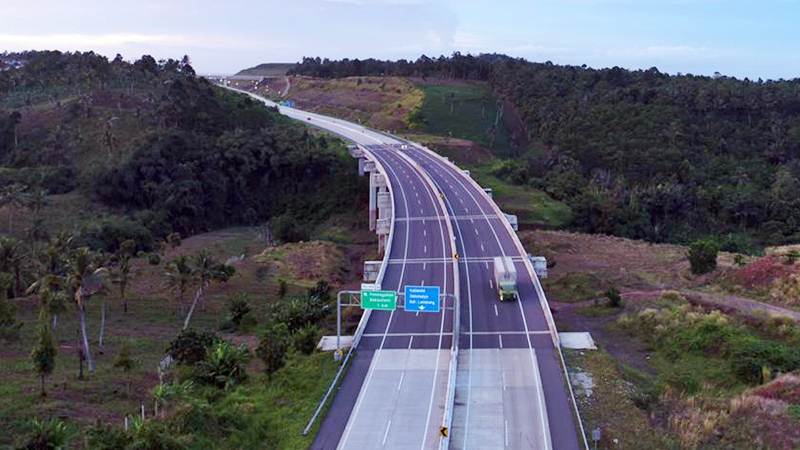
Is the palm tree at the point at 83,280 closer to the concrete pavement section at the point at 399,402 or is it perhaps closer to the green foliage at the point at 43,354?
the green foliage at the point at 43,354

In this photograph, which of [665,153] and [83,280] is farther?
[665,153]

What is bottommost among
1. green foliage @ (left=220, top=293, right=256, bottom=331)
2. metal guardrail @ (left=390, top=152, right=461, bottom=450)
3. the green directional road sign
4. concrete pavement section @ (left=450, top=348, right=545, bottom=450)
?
green foliage @ (left=220, top=293, right=256, bottom=331)

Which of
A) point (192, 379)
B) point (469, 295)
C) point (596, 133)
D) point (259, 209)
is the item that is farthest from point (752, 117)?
point (192, 379)

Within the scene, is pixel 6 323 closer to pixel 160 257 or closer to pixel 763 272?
pixel 160 257

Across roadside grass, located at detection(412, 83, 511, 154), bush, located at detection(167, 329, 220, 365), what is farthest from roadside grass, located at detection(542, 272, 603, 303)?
roadside grass, located at detection(412, 83, 511, 154)

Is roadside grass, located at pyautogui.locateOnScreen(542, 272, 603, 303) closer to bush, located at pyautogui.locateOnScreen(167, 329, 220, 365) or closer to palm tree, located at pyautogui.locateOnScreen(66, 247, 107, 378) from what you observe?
bush, located at pyautogui.locateOnScreen(167, 329, 220, 365)

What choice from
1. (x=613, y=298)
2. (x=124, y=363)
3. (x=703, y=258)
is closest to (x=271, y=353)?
(x=124, y=363)

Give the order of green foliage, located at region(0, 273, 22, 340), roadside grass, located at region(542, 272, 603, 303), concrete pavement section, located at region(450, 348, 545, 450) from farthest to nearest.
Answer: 1. roadside grass, located at region(542, 272, 603, 303)
2. green foliage, located at region(0, 273, 22, 340)
3. concrete pavement section, located at region(450, 348, 545, 450)
